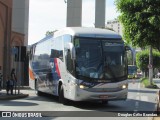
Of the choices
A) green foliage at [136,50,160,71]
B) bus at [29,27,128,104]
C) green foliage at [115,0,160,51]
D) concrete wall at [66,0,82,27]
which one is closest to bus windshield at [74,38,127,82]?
bus at [29,27,128,104]

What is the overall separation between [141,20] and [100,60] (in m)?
4.73

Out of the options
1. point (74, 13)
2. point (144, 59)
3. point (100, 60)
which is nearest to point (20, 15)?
point (74, 13)

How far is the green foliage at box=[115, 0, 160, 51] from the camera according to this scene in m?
14.8

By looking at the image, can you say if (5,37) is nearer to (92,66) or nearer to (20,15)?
(20,15)

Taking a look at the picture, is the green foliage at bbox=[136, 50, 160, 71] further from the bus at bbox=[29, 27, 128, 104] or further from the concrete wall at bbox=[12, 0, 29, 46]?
the bus at bbox=[29, 27, 128, 104]

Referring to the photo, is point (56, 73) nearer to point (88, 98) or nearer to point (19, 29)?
point (88, 98)

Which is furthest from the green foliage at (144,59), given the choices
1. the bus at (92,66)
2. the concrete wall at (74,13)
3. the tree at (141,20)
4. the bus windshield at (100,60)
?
the tree at (141,20)

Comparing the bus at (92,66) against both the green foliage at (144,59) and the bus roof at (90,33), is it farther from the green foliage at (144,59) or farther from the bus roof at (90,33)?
the green foliage at (144,59)

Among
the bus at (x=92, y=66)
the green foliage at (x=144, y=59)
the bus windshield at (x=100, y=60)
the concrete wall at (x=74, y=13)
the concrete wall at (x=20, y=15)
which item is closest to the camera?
the bus at (x=92, y=66)

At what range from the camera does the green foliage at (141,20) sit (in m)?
14.8

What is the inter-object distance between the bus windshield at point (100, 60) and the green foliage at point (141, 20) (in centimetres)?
383

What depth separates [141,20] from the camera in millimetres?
14992

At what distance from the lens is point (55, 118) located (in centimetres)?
1517

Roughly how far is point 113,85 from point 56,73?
4006 mm
